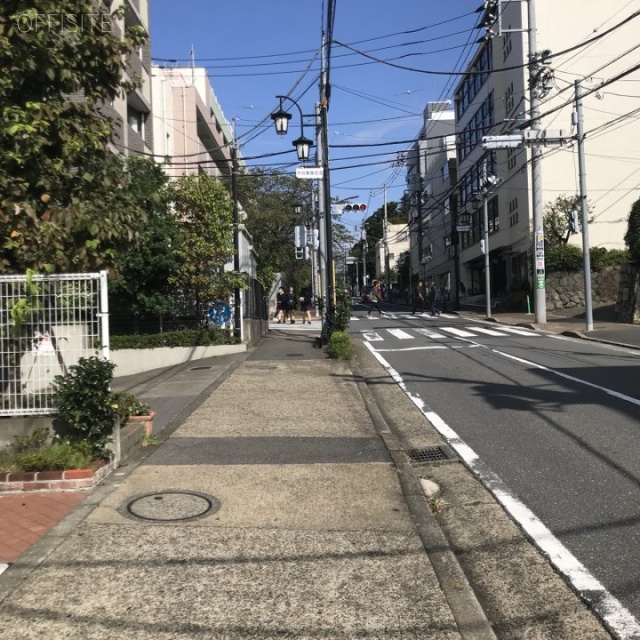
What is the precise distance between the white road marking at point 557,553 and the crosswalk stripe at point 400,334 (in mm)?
12528

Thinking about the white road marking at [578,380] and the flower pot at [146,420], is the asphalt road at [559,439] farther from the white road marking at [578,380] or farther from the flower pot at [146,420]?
the flower pot at [146,420]

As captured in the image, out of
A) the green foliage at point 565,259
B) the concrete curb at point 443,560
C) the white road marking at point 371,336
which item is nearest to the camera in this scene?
the concrete curb at point 443,560

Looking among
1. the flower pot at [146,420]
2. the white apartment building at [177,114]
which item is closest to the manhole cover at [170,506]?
the flower pot at [146,420]

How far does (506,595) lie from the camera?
11.9 ft

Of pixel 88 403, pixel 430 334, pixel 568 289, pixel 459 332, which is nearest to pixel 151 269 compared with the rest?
pixel 430 334

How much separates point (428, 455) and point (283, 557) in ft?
10.0

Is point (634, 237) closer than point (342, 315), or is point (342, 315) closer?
point (342, 315)

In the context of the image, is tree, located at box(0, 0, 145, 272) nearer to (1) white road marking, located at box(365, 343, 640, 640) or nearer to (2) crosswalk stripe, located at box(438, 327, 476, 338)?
(1) white road marking, located at box(365, 343, 640, 640)

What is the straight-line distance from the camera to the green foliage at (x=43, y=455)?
5.43 metres

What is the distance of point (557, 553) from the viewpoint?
408 cm

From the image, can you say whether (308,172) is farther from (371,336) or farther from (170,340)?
(371,336)

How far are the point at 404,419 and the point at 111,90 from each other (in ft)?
17.9

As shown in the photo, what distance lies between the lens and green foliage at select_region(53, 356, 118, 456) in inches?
224

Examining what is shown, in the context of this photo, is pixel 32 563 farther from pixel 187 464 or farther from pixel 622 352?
pixel 622 352
